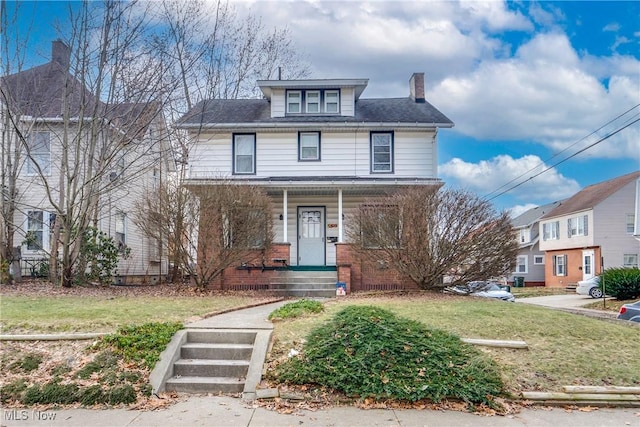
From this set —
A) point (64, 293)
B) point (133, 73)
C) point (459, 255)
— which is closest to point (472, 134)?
point (459, 255)

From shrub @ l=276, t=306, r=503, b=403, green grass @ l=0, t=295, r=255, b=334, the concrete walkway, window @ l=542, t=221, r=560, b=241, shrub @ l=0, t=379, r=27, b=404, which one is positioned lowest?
the concrete walkway

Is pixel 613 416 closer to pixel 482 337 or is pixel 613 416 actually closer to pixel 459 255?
pixel 482 337

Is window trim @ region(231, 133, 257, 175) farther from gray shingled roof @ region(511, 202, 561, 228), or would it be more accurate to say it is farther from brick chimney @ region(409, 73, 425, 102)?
gray shingled roof @ region(511, 202, 561, 228)

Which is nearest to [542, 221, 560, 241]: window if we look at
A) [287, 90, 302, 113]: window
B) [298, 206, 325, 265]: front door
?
[298, 206, 325, 265]: front door

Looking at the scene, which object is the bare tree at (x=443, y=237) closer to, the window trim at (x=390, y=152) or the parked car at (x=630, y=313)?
the parked car at (x=630, y=313)

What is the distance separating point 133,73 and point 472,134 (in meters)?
12.6

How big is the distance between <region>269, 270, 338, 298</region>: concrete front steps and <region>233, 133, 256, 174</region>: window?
4840 mm

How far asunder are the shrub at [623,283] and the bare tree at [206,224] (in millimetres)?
15223

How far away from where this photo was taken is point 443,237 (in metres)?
12.0

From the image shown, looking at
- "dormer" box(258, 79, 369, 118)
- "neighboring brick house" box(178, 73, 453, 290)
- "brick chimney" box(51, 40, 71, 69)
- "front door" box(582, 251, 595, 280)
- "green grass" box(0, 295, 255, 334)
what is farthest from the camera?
"front door" box(582, 251, 595, 280)

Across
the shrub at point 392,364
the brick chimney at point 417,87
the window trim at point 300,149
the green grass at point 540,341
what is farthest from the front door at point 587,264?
the shrub at point 392,364

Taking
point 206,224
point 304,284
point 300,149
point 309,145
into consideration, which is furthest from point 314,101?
point 206,224

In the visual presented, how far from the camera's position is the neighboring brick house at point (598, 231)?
32.3 metres

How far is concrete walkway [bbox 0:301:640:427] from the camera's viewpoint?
5020 millimetres
